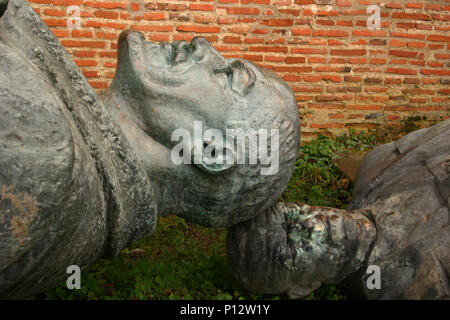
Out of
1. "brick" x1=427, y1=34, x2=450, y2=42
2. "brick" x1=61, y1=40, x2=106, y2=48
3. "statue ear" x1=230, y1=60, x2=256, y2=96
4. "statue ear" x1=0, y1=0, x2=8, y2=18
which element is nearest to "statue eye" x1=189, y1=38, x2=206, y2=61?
"statue ear" x1=230, y1=60, x2=256, y2=96

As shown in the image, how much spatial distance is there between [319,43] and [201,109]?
11.7 feet

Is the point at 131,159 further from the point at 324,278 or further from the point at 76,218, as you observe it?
the point at 324,278

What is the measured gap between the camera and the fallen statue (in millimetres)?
1271

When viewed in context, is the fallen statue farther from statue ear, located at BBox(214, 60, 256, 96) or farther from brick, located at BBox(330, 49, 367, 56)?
brick, located at BBox(330, 49, 367, 56)

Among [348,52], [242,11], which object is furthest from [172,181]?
[348,52]

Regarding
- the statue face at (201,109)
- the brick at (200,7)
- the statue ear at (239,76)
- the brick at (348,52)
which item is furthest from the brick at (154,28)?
the statue ear at (239,76)

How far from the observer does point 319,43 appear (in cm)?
504

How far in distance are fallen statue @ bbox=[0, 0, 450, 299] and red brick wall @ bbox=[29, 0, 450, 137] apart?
2443 millimetres

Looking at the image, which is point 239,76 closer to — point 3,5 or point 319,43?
point 3,5

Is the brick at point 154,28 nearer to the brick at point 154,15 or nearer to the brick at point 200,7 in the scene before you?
the brick at point 154,15

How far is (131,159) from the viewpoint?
1.65 metres

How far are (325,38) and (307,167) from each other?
140cm

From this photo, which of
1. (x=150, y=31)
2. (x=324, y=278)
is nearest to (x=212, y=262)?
(x=324, y=278)

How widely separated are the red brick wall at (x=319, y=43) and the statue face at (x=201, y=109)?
10.2 ft
